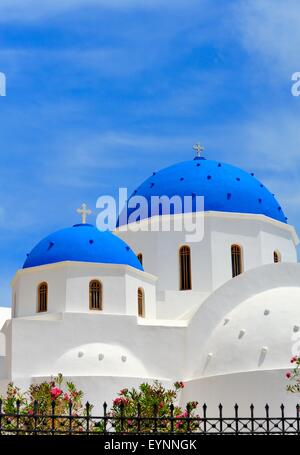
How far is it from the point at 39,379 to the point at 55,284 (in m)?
2.84

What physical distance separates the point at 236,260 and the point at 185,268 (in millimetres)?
1717

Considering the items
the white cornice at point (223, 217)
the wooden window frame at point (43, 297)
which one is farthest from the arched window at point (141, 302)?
the white cornice at point (223, 217)

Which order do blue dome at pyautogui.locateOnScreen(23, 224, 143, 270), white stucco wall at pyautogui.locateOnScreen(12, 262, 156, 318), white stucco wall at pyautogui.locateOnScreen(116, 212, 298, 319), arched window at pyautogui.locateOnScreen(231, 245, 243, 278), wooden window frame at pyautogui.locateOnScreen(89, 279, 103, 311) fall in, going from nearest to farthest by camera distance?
white stucco wall at pyautogui.locateOnScreen(12, 262, 156, 318), wooden window frame at pyautogui.locateOnScreen(89, 279, 103, 311), blue dome at pyautogui.locateOnScreen(23, 224, 143, 270), white stucco wall at pyautogui.locateOnScreen(116, 212, 298, 319), arched window at pyautogui.locateOnScreen(231, 245, 243, 278)

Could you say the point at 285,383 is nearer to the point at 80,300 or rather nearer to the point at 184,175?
the point at 80,300

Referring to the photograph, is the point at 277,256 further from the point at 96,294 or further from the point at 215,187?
the point at 96,294

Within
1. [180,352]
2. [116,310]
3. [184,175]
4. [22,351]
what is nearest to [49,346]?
[22,351]

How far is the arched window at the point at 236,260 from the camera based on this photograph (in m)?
26.3

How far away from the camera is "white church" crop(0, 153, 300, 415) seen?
833 inches

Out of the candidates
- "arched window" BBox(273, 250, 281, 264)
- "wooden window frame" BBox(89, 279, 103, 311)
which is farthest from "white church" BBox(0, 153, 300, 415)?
"arched window" BBox(273, 250, 281, 264)

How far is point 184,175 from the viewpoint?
28.2m

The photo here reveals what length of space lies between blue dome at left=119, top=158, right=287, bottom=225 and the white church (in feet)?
2.39

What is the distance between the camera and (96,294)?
23.1 meters

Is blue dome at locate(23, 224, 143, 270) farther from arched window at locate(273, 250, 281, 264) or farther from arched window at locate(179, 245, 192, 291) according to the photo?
arched window at locate(273, 250, 281, 264)

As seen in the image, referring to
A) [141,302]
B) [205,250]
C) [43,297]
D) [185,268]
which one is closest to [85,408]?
[43,297]
